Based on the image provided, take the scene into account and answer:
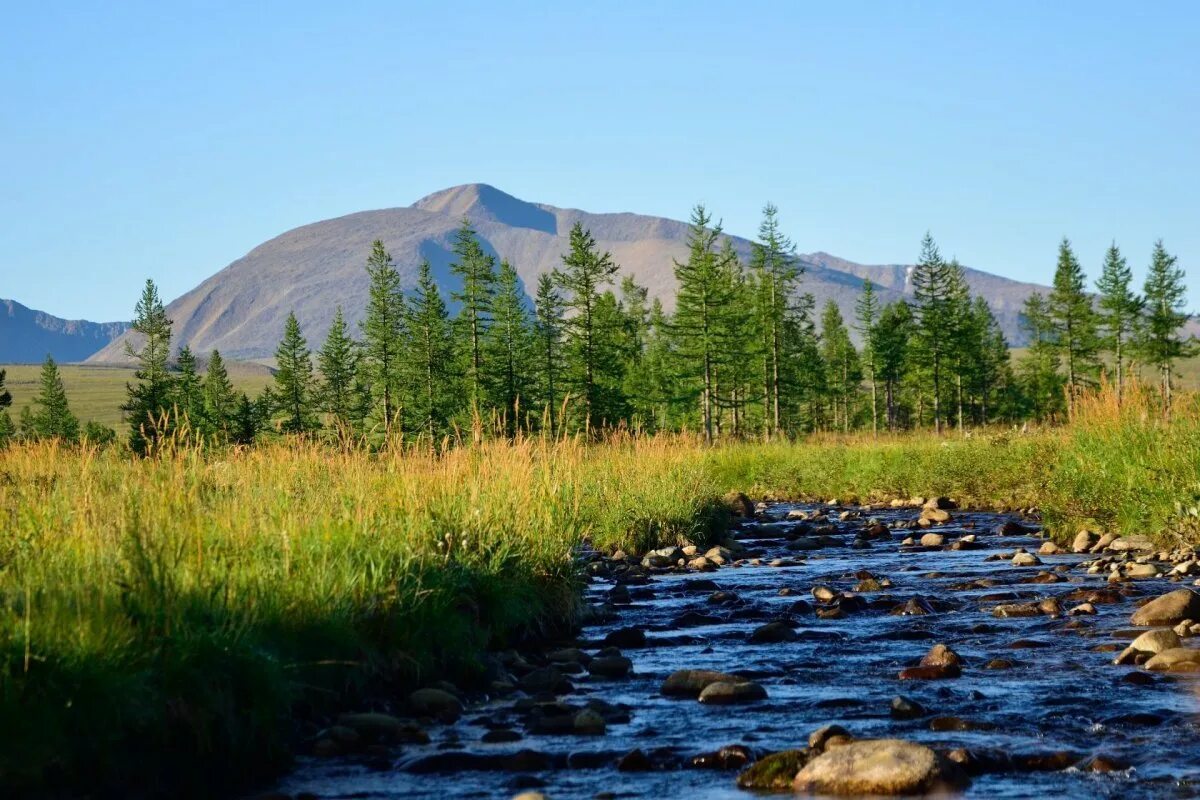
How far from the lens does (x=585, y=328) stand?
64125 millimetres

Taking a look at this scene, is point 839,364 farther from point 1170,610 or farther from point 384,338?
point 1170,610

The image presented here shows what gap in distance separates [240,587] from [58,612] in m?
1.47

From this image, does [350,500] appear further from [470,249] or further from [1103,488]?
[470,249]

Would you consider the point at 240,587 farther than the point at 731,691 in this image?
No

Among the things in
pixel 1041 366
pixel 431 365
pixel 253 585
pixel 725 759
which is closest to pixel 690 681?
pixel 725 759

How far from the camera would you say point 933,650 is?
10383 mm

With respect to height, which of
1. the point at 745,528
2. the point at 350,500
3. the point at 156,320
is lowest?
the point at 745,528

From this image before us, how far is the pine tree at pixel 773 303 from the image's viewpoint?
241ft

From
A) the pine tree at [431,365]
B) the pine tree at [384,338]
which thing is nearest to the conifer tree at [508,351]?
the pine tree at [431,365]

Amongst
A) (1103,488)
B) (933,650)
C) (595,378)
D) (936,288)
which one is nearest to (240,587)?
(933,650)

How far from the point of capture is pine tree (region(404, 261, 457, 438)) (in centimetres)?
6725

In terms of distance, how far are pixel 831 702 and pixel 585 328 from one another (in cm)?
5544

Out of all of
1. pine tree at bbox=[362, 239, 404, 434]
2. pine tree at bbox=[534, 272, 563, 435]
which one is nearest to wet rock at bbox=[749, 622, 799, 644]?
pine tree at bbox=[534, 272, 563, 435]

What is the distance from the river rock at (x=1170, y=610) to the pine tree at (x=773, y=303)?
59.3m
